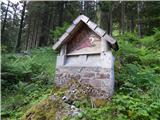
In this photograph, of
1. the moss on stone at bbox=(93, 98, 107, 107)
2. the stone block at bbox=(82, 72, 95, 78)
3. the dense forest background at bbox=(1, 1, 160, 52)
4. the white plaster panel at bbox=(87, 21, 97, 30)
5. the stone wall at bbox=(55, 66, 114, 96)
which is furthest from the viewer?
the dense forest background at bbox=(1, 1, 160, 52)

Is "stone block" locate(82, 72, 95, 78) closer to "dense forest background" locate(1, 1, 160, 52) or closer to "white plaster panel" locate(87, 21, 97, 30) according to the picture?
"white plaster panel" locate(87, 21, 97, 30)

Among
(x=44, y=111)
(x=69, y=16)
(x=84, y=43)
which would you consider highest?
(x=69, y=16)

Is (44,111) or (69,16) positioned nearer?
(44,111)

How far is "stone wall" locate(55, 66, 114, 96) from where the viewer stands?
5.11m

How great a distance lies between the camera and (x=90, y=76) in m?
5.35

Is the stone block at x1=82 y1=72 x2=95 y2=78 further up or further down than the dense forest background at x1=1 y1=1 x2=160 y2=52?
further down

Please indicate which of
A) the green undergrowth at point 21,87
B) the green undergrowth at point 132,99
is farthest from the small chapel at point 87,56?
the green undergrowth at point 21,87

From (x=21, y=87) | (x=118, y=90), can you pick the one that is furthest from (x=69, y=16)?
(x=118, y=90)

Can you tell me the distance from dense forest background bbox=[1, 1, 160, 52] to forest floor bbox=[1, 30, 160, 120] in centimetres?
557

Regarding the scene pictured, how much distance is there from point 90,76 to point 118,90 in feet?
2.67

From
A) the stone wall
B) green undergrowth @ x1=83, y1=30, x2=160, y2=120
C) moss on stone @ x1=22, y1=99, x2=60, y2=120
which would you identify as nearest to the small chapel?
Answer: the stone wall

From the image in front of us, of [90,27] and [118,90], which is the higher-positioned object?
[90,27]

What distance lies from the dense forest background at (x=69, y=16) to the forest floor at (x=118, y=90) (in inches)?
219

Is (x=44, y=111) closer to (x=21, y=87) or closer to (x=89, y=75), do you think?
(x=89, y=75)
